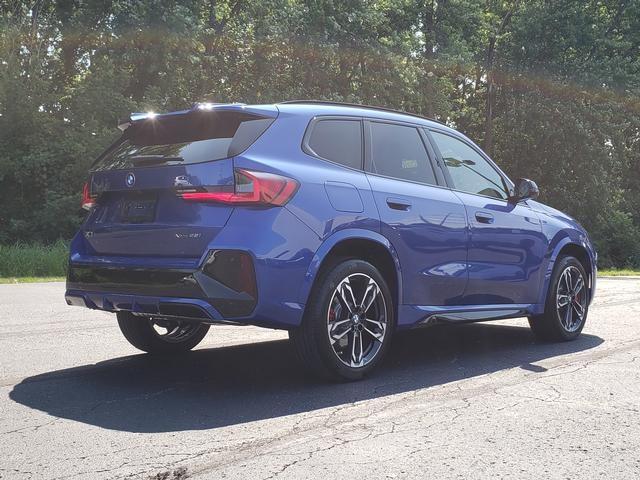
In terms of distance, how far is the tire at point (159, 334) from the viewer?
597 cm

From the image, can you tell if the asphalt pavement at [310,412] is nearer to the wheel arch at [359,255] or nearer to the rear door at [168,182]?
the wheel arch at [359,255]

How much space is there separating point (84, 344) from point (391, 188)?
313cm

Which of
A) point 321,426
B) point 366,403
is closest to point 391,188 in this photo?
point 366,403

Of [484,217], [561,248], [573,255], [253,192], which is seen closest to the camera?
[253,192]

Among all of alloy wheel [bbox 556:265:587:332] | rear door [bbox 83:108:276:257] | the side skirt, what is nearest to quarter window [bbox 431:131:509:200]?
the side skirt

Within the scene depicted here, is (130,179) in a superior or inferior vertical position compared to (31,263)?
superior

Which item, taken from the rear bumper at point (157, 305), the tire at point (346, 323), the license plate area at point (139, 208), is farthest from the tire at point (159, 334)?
the tire at point (346, 323)

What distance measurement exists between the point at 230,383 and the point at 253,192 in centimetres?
140

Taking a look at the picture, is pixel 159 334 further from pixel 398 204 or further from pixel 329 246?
pixel 398 204

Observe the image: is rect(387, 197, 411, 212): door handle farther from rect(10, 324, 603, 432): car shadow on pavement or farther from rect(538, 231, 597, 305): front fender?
rect(538, 231, 597, 305): front fender

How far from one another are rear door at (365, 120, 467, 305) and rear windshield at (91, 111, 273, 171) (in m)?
1.02

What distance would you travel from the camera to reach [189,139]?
4.98 meters

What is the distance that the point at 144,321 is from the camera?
19.6 feet

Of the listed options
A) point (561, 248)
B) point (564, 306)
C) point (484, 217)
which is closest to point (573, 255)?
point (561, 248)
